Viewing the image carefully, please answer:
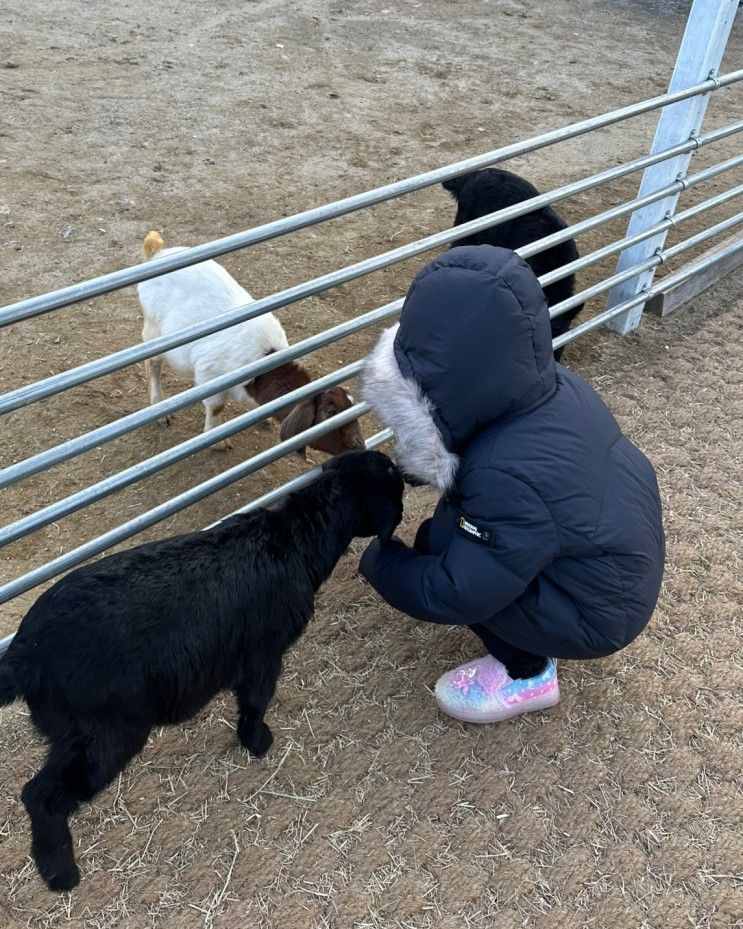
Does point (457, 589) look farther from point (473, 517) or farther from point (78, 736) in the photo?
point (78, 736)

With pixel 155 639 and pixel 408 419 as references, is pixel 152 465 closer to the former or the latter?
pixel 155 639

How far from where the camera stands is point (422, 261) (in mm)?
5152

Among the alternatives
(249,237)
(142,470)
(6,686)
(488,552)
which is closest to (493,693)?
(488,552)

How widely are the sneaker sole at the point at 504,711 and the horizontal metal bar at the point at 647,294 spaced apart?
1691 millimetres

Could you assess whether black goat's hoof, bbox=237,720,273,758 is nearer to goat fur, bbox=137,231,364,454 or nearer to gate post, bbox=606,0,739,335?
goat fur, bbox=137,231,364,454

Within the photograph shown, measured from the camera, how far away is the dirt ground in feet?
6.97

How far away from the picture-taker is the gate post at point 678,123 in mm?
3695

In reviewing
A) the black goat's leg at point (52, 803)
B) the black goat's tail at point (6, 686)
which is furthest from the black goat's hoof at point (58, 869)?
the black goat's tail at point (6, 686)

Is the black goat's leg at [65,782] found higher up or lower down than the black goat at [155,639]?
lower down

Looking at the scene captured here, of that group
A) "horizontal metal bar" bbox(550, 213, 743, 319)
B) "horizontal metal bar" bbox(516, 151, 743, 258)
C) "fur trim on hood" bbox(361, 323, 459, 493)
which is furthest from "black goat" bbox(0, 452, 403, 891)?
"horizontal metal bar" bbox(550, 213, 743, 319)

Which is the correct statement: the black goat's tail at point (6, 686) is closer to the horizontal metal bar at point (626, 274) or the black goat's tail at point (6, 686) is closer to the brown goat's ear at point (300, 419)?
the brown goat's ear at point (300, 419)

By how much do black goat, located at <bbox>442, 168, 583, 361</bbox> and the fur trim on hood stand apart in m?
2.15

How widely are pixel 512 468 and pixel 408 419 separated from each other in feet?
0.97

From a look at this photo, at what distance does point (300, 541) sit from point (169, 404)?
574mm
